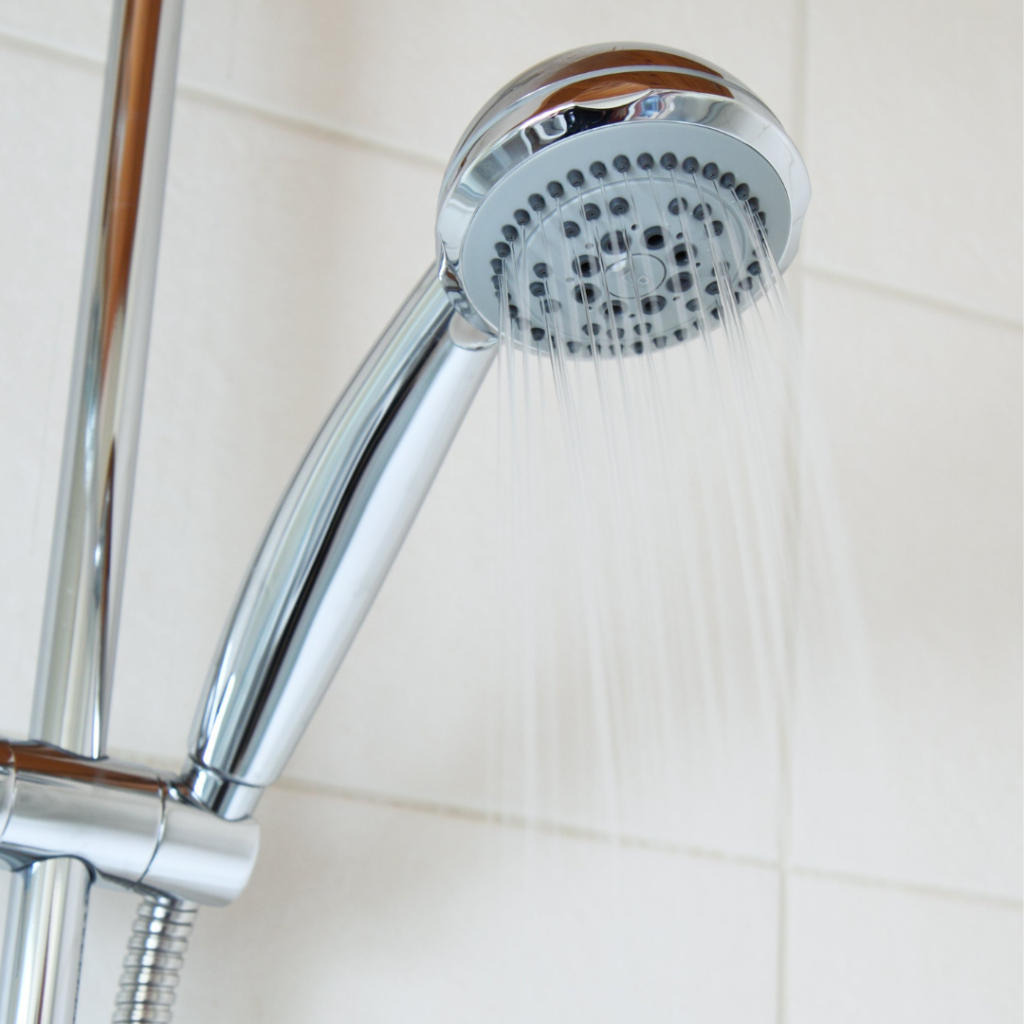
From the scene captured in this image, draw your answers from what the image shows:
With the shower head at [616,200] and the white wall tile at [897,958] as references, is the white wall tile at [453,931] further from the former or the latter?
the shower head at [616,200]

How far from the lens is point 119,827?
0.38 meters

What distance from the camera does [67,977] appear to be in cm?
38

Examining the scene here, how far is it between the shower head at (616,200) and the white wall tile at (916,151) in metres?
Answer: 0.38

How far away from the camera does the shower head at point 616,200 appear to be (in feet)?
1.00

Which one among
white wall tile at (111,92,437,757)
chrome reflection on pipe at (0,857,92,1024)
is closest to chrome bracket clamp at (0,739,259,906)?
chrome reflection on pipe at (0,857,92,1024)

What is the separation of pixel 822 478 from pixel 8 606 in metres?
0.39

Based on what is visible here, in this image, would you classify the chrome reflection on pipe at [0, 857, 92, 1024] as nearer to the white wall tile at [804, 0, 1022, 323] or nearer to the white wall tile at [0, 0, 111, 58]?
the white wall tile at [0, 0, 111, 58]

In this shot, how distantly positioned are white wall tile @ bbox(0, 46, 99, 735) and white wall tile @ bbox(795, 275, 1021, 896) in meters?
0.35

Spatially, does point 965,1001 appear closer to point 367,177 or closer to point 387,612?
point 387,612

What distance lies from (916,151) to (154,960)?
60 cm

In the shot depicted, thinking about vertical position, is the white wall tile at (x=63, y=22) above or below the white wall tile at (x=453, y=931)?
above

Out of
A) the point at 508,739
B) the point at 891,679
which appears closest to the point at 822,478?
the point at 891,679

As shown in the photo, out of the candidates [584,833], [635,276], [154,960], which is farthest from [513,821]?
[635,276]

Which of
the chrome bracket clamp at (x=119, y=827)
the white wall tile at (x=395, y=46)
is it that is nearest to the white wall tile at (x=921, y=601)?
the white wall tile at (x=395, y=46)
